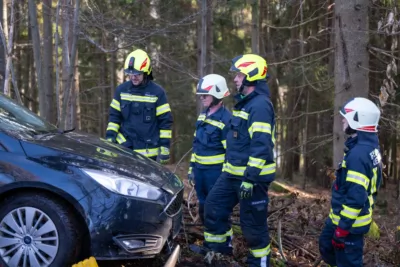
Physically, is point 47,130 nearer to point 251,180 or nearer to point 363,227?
point 251,180

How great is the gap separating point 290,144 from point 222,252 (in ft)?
54.7

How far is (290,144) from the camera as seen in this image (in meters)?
21.7

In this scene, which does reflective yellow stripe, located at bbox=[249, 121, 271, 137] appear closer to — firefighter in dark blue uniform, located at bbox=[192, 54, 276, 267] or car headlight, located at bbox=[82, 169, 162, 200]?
firefighter in dark blue uniform, located at bbox=[192, 54, 276, 267]

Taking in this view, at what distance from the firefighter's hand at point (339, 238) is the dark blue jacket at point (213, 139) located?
1.77 m

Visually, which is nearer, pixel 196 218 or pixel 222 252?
pixel 222 252

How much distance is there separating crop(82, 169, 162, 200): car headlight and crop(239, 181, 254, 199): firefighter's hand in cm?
94

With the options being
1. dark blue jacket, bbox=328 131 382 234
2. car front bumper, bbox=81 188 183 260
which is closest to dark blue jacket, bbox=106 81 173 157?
car front bumper, bbox=81 188 183 260

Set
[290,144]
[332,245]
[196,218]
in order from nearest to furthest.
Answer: [332,245]
[196,218]
[290,144]

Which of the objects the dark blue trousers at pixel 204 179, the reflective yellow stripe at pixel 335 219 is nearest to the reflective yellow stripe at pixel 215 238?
the dark blue trousers at pixel 204 179

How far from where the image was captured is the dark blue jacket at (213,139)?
5.84 meters

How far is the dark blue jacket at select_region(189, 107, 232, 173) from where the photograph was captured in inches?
230

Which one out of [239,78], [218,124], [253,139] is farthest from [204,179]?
[239,78]

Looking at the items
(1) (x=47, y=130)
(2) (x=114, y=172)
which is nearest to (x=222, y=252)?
(2) (x=114, y=172)

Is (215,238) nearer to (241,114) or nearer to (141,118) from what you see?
(241,114)
